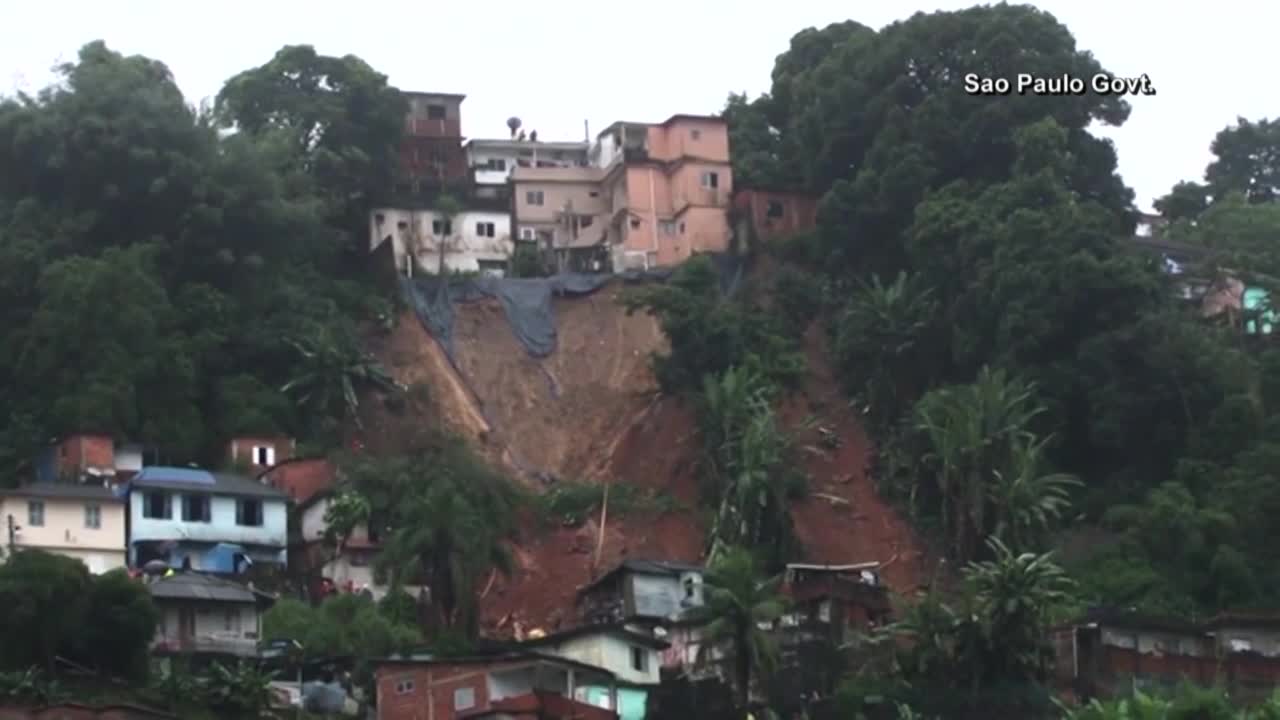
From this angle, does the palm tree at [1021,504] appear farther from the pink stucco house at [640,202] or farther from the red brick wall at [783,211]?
the pink stucco house at [640,202]

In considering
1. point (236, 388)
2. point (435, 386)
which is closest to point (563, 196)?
point (435, 386)

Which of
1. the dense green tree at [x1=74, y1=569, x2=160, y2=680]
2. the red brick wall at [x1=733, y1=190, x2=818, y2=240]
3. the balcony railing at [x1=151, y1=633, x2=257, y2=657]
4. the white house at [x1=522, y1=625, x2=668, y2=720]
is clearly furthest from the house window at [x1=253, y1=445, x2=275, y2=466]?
the red brick wall at [x1=733, y1=190, x2=818, y2=240]

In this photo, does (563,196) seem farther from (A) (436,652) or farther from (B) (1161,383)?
(A) (436,652)

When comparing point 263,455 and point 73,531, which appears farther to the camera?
point 263,455

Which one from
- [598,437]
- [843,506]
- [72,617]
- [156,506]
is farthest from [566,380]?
[72,617]

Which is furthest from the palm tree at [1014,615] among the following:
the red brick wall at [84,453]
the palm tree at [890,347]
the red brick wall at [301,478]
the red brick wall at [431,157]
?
A: the red brick wall at [431,157]

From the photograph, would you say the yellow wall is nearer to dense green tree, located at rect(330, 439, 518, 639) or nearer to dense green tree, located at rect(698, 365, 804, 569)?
dense green tree, located at rect(330, 439, 518, 639)

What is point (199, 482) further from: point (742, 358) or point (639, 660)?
point (742, 358)
